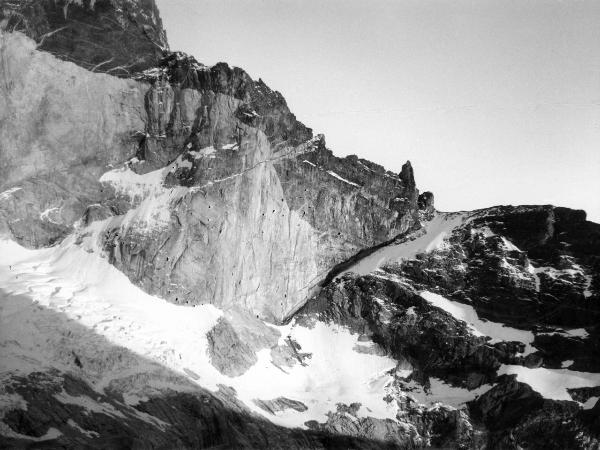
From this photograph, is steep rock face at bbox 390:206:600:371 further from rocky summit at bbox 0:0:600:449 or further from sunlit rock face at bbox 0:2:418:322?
sunlit rock face at bbox 0:2:418:322

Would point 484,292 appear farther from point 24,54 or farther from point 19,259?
point 24,54

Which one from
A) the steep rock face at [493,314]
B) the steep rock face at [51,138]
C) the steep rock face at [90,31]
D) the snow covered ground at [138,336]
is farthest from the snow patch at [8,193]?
the steep rock face at [493,314]

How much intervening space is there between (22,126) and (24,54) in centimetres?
1337

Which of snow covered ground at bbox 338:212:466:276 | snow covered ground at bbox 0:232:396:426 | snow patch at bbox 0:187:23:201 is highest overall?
snow covered ground at bbox 338:212:466:276

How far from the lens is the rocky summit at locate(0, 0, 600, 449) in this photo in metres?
116

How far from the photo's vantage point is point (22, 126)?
13362cm

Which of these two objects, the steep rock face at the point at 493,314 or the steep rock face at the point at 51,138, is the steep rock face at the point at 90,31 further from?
the steep rock face at the point at 493,314

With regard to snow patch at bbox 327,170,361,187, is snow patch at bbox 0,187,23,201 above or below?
below

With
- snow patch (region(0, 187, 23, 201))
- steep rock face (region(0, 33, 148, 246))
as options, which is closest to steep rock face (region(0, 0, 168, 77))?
steep rock face (region(0, 33, 148, 246))

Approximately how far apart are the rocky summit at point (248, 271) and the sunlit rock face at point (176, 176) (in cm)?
36

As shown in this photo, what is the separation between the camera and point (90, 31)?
142000 mm

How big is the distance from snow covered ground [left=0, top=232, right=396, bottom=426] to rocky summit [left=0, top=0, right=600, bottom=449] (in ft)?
1.19

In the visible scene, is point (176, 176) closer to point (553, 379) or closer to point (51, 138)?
point (51, 138)

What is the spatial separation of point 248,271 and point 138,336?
29252mm
